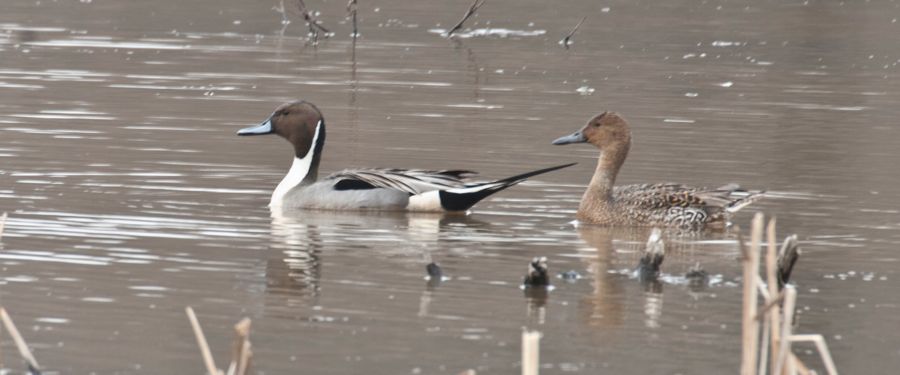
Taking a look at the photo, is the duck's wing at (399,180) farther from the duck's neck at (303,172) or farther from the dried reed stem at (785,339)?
the dried reed stem at (785,339)

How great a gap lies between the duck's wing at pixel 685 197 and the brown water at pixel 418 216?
1.13 ft

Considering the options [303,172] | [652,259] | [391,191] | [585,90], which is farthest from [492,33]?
[652,259]

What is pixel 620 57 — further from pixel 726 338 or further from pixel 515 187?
pixel 726 338

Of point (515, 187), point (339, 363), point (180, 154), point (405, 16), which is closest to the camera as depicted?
point (339, 363)

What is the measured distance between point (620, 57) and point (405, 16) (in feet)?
27.1

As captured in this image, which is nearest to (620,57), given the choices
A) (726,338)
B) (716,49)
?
(716,49)

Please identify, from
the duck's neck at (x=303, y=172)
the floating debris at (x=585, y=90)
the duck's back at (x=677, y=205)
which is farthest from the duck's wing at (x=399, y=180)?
the floating debris at (x=585, y=90)

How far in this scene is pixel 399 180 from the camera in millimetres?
13227

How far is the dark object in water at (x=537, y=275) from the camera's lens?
9.76 metres

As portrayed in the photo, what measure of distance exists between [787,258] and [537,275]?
1.36 metres

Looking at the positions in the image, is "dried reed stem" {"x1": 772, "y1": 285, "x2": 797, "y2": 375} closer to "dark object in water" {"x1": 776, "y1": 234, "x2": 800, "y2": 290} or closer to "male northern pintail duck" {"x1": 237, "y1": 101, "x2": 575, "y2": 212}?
"dark object in water" {"x1": 776, "y1": 234, "x2": 800, "y2": 290}

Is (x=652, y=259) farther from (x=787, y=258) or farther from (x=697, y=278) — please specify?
(x=787, y=258)

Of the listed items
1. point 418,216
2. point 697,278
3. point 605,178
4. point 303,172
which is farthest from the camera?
point 303,172

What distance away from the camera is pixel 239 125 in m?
18.7
